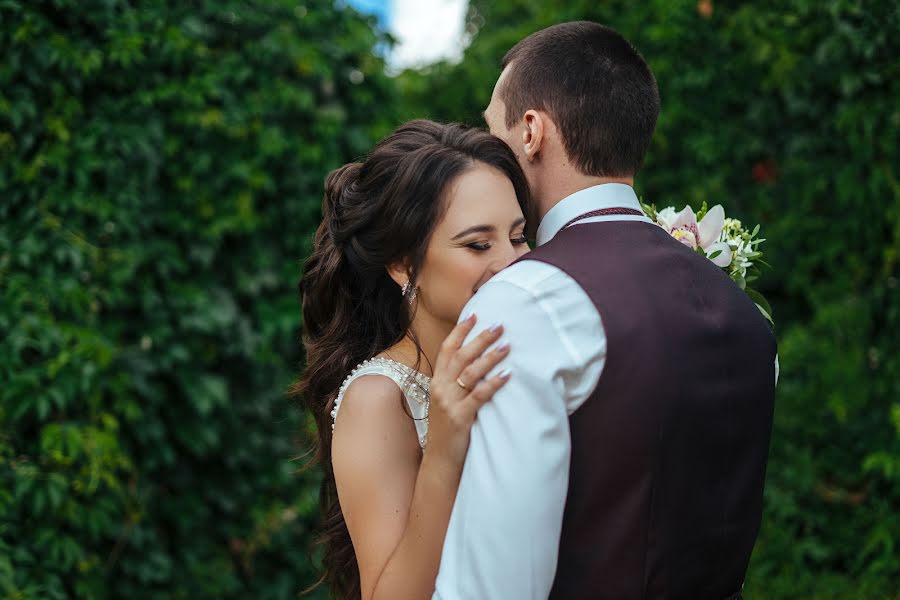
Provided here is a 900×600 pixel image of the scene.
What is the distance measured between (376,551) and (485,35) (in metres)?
5.57

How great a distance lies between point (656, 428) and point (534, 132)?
2.44 ft

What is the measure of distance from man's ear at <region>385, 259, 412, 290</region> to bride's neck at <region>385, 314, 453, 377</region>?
103 millimetres

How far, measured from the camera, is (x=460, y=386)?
1.90 metres

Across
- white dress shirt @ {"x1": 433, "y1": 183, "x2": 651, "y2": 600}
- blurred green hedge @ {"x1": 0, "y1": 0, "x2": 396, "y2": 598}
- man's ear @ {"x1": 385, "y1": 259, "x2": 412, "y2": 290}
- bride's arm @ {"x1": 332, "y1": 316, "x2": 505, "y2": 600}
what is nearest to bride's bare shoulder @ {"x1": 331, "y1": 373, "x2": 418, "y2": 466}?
bride's arm @ {"x1": 332, "y1": 316, "x2": 505, "y2": 600}

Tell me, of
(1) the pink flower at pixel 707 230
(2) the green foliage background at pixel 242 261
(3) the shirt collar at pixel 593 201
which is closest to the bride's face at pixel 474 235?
(3) the shirt collar at pixel 593 201

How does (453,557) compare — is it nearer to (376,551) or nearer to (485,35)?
(376,551)

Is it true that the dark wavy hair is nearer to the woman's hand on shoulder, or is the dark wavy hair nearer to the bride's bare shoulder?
the bride's bare shoulder

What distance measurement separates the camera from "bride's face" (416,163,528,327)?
225cm

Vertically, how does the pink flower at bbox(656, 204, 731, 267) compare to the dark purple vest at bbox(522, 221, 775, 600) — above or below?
above

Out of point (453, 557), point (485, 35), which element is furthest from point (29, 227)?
point (485, 35)

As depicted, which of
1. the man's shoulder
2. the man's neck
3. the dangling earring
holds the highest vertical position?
the man's neck

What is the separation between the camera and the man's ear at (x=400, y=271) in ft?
8.07

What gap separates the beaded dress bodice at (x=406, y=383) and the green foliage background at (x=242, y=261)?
5.47 feet

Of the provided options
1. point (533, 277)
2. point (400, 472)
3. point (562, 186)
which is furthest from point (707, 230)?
point (400, 472)
